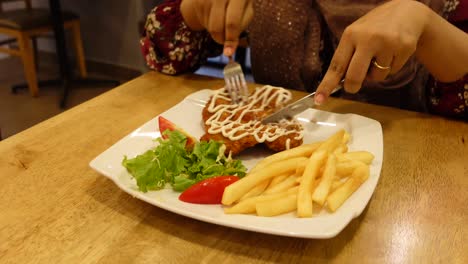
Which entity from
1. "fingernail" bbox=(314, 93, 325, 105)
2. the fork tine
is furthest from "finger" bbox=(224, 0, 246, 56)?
"fingernail" bbox=(314, 93, 325, 105)

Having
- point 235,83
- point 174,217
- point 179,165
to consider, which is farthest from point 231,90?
point 174,217

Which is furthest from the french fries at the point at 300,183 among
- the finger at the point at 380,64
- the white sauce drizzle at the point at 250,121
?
the finger at the point at 380,64

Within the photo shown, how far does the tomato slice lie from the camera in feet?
2.66

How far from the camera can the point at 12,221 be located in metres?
0.81

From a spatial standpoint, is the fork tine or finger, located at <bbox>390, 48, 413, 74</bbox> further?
the fork tine

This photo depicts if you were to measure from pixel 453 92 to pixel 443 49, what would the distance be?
6.8 inches

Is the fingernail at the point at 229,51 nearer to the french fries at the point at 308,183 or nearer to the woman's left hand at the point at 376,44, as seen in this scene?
the woman's left hand at the point at 376,44

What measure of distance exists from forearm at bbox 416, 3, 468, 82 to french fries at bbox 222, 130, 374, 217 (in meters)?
0.43

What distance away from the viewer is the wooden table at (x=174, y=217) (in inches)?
29.1

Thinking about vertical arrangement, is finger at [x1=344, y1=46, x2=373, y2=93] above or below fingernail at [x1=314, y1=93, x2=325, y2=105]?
above

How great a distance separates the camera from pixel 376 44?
986 mm

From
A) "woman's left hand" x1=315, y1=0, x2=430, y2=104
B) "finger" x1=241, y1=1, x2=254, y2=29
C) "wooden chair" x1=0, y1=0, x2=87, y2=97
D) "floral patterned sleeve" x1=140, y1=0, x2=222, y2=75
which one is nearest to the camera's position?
"woman's left hand" x1=315, y1=0, x2=430, y2=104

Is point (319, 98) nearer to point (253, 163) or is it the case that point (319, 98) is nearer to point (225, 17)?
point (253, 163)

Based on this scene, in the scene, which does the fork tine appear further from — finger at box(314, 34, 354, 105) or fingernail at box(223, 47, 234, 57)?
finger at box(314, 34, 354, 105)
